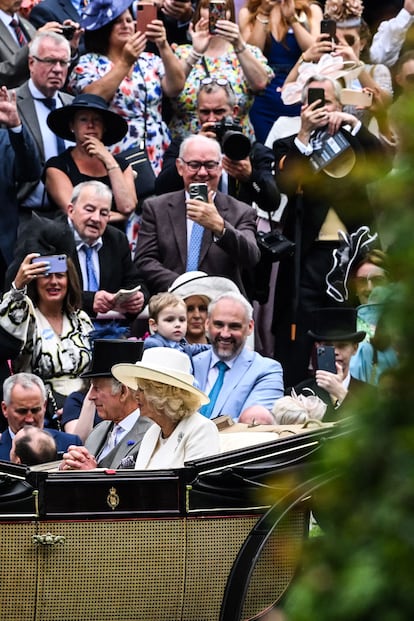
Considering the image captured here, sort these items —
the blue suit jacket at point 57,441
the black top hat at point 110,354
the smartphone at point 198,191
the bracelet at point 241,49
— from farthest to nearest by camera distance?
the bracelet at point 241,49
the smartphone at point 198,191
the black top hat at point 110,354
the blue suit jacket at point 57,441

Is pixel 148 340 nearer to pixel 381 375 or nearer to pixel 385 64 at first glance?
pixel 385 64

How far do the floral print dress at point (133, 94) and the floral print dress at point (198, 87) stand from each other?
0.92 feet

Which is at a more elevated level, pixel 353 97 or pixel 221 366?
pixel 353 97

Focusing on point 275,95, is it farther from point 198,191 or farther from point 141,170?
point 198,191

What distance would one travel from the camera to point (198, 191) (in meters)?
10.2

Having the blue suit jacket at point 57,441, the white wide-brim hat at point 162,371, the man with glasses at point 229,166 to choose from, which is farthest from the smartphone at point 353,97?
the white wide-brim hat at point 162,371

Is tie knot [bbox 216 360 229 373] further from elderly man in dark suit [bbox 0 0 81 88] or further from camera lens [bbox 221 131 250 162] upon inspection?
elderly man in dark suit [bbox 0 0 81 88]

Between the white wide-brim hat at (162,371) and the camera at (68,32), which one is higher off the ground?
the camera at (68,32)

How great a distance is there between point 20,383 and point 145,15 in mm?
3855

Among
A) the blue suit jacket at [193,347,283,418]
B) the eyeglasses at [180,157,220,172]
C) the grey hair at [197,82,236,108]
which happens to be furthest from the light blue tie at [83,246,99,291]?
the grey hair at [197,82,236,108]

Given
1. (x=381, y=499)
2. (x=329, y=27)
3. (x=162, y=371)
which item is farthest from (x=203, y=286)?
(x=381, y=499)

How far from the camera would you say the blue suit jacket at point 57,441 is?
8.40 m

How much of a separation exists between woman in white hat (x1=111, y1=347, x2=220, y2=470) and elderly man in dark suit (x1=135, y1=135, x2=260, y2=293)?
309 centimetres

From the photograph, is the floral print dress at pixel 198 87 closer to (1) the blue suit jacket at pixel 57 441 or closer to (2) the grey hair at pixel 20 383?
(2) the grey hair at pixel 20 383
